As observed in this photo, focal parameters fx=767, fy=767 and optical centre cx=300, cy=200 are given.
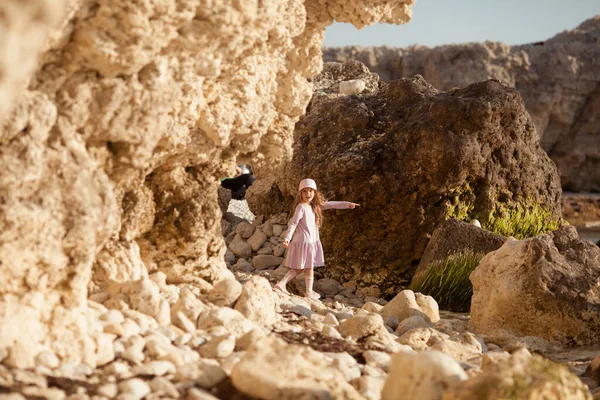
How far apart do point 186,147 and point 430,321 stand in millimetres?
2617

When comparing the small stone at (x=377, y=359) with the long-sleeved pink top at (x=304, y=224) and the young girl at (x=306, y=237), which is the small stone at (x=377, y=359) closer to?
the young girl at (x=306, y=237)

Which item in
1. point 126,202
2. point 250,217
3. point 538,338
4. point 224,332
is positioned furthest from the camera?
point 250,217

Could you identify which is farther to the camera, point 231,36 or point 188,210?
point 188,210

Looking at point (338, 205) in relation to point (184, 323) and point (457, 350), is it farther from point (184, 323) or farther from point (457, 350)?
point (184, 323)

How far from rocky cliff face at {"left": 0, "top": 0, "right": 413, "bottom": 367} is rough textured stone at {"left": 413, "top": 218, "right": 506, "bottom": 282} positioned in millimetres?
3318

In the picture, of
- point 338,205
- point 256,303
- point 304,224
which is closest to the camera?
point 256,303

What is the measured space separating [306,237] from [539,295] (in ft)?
7.52

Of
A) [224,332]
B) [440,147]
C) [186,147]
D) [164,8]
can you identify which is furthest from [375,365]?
[440,147]

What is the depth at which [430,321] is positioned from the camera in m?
6.02

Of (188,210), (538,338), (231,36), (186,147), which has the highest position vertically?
(231,36)

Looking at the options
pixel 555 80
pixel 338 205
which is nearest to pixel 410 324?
pixel 338 205

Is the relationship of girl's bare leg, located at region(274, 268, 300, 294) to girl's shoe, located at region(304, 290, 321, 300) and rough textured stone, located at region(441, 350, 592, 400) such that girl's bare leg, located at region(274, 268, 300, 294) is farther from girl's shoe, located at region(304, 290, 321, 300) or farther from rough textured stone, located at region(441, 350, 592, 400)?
rough textured stone, located at region(441, 350, 592, 400)

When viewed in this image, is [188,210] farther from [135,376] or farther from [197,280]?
[135,376]

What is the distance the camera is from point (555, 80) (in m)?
25.5
